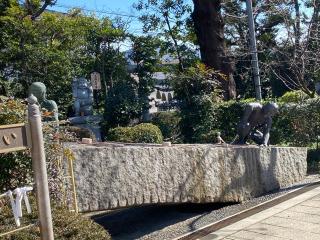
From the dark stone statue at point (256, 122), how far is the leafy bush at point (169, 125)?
5.02 m

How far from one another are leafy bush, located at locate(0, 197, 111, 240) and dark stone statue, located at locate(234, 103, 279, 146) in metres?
6.23

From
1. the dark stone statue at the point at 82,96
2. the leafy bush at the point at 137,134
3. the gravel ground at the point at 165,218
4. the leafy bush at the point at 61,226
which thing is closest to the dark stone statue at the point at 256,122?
the gravel ground at the point at 165,218

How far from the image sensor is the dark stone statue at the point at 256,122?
1066 centimetres

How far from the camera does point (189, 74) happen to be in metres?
15.5

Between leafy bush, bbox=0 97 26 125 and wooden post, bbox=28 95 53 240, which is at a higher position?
leafy bush, bbox=0 97 26 125

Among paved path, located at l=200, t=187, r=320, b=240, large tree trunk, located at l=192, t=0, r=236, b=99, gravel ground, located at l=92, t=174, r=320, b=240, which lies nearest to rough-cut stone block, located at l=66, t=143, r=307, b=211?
gravel ground, located at l=92, t=174, r=320, b=240

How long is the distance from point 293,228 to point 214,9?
38.7 feet

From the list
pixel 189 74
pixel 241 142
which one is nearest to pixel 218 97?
pixel 189 74

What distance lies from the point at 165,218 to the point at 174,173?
1.62 m

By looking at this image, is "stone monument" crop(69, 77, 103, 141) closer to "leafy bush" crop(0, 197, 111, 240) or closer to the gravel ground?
the gravel ground

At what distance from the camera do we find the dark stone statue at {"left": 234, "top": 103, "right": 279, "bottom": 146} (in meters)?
10.7

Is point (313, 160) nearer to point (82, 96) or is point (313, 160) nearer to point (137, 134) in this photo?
point (137, 134)

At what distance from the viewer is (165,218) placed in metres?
8.99

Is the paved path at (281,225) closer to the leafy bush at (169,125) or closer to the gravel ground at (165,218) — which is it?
the gravel ground at (165,218)
